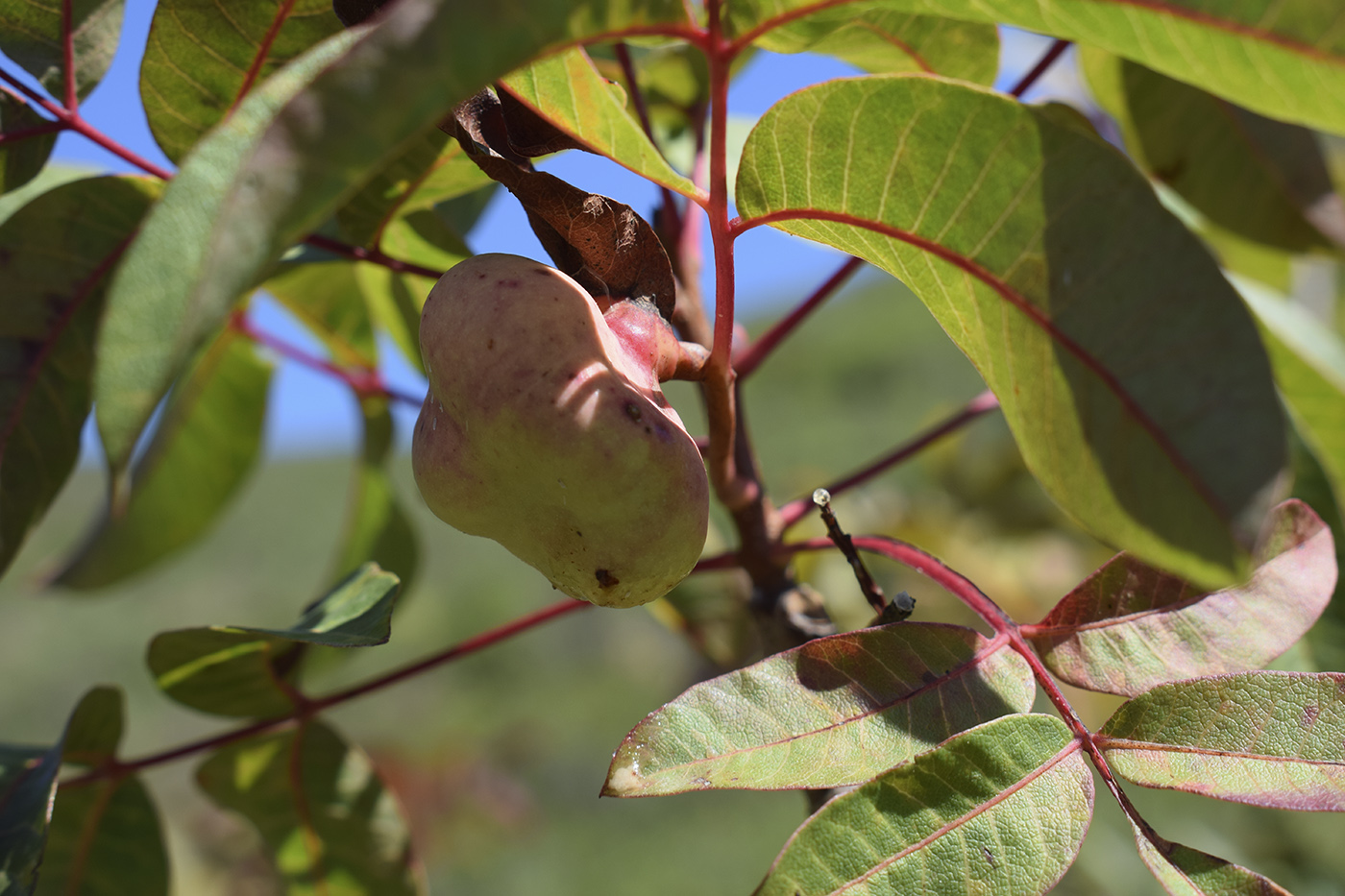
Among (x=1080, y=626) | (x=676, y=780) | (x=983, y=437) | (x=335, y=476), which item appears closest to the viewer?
(x=676, y=780)

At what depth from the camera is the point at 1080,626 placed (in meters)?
0.57

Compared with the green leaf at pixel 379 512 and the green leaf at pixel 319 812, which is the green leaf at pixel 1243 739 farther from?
the green leaf at pixel 379 512

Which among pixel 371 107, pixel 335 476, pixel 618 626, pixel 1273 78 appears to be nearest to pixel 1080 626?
pixel 1273 78

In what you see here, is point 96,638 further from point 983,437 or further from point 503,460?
point 503,460

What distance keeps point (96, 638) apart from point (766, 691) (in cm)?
894

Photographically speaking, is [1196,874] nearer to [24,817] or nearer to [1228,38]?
[1228,38]

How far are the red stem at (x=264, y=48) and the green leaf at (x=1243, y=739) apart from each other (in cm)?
62

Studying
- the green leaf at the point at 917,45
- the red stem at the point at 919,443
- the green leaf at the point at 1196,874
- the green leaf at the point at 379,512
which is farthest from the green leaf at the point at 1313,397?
the green leaf at the point at 379,512

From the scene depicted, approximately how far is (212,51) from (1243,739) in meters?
0.70

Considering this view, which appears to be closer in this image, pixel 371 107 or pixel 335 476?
pixel 371 107

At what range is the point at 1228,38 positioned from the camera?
40 cm

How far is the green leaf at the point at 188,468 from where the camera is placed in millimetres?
1168

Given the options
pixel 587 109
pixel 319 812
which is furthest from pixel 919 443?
pixel 319 812

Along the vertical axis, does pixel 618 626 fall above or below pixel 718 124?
below
